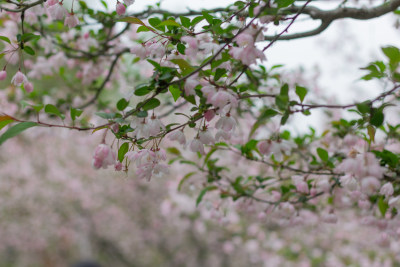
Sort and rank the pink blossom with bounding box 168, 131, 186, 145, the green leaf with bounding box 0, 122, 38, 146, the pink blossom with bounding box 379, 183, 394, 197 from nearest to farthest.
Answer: the green leaf with bounding box 0, 122, 38, 146, the pink blossom with bounding box 168, 131, 186, 145, the pink blossom with bounding box 379, 183, 394, 197

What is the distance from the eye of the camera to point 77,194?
593 cm

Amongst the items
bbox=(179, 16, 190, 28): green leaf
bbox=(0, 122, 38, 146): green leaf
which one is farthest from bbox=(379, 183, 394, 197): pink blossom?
bbox=(0, 122, 38, 146): green leaf

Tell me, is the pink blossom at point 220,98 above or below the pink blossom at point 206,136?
above

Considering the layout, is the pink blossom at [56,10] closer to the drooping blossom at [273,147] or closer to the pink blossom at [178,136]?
the pink blossom at [178,136]

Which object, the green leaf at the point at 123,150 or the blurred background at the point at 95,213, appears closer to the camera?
the green leaf at the point at 123,150

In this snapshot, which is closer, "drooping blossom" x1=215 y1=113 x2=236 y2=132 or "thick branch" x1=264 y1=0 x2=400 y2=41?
"drooping blossom" x1=215 y1=113 x2=236 y2=132

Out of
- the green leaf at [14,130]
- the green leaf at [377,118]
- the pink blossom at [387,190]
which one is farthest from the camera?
the pink blossom at [387,190]

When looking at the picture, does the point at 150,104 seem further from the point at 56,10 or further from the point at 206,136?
the point at 56,10

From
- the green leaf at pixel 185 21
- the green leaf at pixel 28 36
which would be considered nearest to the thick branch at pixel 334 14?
the green leaf at pixel 185 21

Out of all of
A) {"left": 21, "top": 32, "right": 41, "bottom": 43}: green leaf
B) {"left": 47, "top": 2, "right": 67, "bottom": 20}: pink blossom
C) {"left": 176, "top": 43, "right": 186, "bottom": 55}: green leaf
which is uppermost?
{"left": 47, "top": 2, "right": 67, "bottom": 20}: pink blossom

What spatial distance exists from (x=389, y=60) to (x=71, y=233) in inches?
274

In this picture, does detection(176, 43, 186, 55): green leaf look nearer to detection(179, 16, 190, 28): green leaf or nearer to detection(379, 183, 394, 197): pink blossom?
detection(179, 16, 190, 28): green leaf

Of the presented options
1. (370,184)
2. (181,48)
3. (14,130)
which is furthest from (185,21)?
(370,184)

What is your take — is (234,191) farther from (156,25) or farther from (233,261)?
(233,261)
